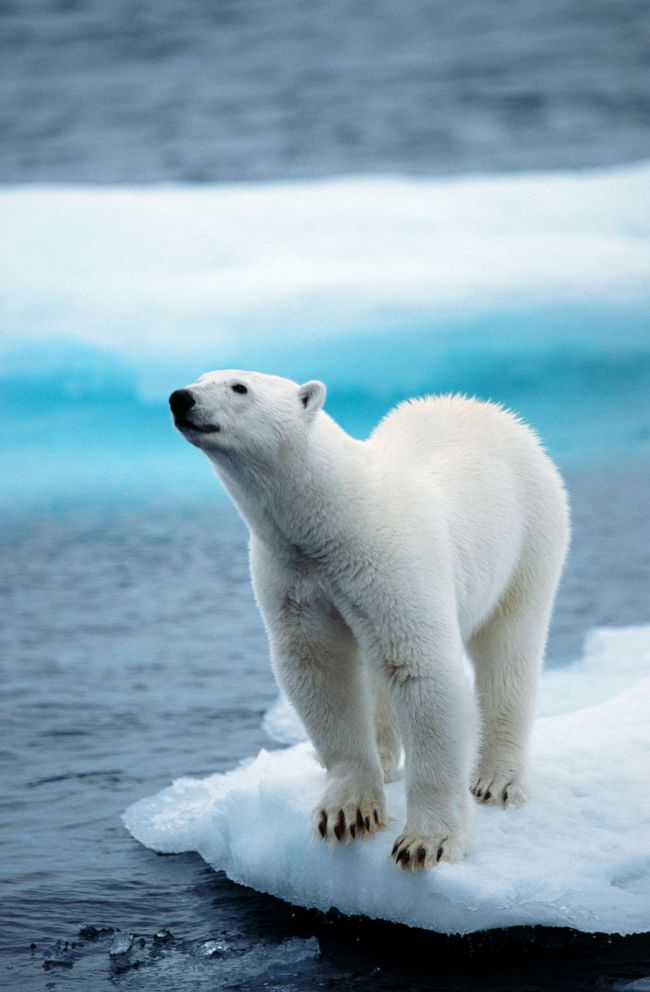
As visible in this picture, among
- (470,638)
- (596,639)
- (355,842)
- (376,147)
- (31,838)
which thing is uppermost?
(376,147)

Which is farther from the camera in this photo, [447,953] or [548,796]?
[548,796]

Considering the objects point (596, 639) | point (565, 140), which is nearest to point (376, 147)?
point (565, 140)

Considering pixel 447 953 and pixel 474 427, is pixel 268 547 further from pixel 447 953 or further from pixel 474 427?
pixel 447 953

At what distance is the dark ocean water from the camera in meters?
9.86

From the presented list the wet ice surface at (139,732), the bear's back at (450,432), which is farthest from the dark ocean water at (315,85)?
the bear's back at (450,432)

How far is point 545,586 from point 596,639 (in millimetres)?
3704

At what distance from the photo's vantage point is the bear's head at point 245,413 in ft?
8.80

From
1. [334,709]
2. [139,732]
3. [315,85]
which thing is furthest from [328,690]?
[315,85]

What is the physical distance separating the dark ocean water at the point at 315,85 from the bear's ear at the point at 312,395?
288 inches

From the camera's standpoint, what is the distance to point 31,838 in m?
4.03

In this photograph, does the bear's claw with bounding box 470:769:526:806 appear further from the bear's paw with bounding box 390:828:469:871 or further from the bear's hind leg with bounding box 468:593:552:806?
the bear's paw with bounding box 390:828:469:871

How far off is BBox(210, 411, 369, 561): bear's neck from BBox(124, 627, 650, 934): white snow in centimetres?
87

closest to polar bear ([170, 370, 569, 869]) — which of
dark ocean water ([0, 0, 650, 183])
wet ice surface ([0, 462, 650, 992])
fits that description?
wet ice surface ([0, 462, 650, 992])

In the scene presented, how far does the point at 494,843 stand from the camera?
3.11 m
